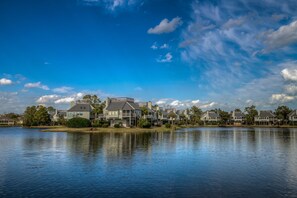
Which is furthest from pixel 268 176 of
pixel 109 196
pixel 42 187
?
pixel 42 187

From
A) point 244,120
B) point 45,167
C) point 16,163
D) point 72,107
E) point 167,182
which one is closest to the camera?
point 167,182

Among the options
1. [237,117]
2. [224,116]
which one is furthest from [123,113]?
[237,117]

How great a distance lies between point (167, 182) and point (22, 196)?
407 inches

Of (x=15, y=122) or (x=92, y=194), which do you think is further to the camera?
(x=15, y=122)

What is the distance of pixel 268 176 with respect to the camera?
23.9 m

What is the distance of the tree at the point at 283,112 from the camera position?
154 metres

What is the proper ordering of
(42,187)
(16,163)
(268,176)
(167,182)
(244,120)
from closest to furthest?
(42,187) → (167,182) → (268,176) → (16,163) → (244,120)

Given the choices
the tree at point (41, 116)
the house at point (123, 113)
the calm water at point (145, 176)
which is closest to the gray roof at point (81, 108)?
the house at point (123, 113)

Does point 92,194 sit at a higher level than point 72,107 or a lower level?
lower

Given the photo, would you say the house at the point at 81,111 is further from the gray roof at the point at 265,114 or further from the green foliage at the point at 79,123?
the gray roof at the point at 265,114

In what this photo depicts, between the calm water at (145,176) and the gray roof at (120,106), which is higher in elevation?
the gray roof at (120,106)

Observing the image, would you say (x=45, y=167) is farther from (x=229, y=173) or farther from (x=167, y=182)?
(x=229, y=173)

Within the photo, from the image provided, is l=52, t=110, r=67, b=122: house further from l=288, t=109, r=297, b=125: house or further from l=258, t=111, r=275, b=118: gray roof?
l=288, t=109, r=297, b=125: house

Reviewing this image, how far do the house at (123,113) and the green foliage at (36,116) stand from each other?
38.0 m
